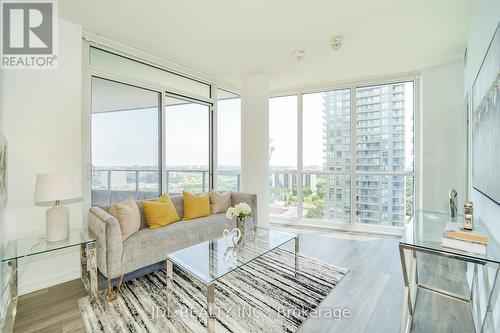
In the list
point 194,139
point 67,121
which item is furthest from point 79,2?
point 194,139

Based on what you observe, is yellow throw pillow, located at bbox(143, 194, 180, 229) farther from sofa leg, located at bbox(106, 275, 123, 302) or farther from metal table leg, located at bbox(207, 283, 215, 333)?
metal table leg, located at bbox(207, 283, 215, 333)

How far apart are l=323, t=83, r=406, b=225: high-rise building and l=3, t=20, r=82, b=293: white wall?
411 centimetres

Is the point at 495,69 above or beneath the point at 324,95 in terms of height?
beneath

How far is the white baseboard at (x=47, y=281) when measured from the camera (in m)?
2.36

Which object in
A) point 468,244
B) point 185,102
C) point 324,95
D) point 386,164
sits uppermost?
point 324,95

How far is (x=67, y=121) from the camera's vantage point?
2.71 m

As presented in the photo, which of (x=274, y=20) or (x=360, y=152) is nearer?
(x=274, y=20)

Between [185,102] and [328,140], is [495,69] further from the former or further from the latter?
[185,102]

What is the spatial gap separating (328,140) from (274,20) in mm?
2790

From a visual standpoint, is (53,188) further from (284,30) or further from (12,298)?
(284,30)

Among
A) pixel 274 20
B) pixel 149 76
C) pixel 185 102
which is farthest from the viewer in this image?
pixel 185 102

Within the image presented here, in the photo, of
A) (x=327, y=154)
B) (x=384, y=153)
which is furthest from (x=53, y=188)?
(x=384, y=153)

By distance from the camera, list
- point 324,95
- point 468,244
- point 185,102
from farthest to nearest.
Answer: point 324,95, point 185,102, point 468,244

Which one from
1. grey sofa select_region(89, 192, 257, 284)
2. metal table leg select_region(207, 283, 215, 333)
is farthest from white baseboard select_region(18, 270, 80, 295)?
metal table leg select_region(207, 283, 215, 333)
